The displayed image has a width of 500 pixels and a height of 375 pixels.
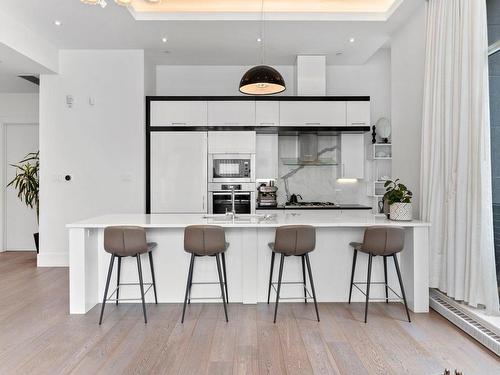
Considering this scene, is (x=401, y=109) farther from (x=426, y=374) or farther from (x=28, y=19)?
(x=28, y=19)

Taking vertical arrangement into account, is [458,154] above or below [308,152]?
below

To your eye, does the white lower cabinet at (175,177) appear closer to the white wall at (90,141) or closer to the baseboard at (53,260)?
the white wall at (90,141)

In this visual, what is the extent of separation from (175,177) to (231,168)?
32.9 inches

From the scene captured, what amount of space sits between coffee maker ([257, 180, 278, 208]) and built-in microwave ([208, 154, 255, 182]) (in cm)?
33

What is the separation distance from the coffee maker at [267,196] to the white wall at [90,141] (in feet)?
5.73

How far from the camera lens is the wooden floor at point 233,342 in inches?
Result: 95.5

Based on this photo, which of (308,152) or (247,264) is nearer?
(247,264)

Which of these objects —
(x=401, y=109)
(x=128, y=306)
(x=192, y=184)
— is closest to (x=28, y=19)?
(x=192, y=184)

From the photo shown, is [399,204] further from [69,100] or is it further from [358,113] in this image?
[69,100]

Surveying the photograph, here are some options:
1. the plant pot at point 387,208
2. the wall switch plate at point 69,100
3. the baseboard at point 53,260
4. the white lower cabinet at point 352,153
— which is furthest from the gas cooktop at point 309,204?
the wall switch plate at point 69,100

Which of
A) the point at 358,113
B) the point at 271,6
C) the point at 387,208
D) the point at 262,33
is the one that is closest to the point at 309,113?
the point at 358,113

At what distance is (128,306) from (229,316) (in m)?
1.06

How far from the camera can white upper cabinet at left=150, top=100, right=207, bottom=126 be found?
5336 mm

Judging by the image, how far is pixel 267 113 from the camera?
5.42 metres
